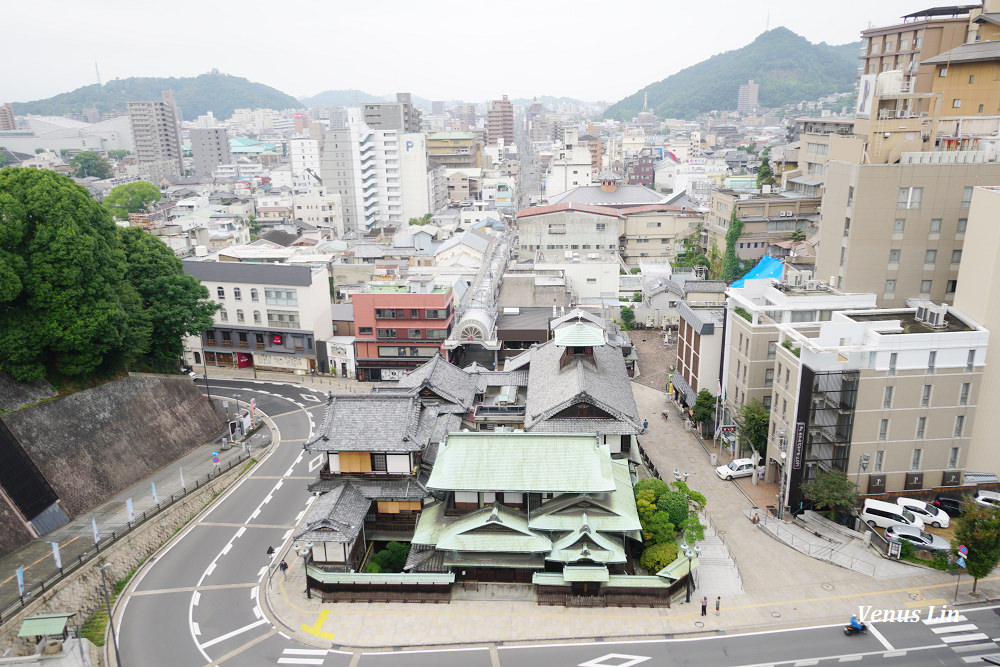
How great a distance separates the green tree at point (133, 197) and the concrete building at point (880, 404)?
4991 inches

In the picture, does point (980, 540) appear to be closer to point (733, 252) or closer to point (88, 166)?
point (733, 252)

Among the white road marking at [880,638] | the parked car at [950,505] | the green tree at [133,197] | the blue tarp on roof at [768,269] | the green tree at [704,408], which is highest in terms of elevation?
the green tree at [133,197]

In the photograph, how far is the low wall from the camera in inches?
1123

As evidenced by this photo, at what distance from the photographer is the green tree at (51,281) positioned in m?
38.3

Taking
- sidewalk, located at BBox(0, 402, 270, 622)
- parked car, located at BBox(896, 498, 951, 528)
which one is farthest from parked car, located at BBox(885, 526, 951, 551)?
sidewalk, located at BBox(0, 402, 270, 622)

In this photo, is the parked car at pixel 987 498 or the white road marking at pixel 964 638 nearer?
the white road marking at pixel 964 638

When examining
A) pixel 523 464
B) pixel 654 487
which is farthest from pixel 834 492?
pixel 523 464

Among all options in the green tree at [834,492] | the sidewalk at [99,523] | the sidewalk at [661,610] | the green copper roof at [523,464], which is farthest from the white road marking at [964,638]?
the sidewalk at [99,523]

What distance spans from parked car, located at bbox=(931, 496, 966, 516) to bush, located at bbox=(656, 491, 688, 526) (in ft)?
52.2

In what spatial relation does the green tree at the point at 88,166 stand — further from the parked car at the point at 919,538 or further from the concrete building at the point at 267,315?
the parked car at the point at 919,538

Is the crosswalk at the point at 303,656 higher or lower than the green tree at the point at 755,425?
lower

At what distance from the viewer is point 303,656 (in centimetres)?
2762

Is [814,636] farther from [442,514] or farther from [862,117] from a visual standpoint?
[862,117]

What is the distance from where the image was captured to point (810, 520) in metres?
35.9
